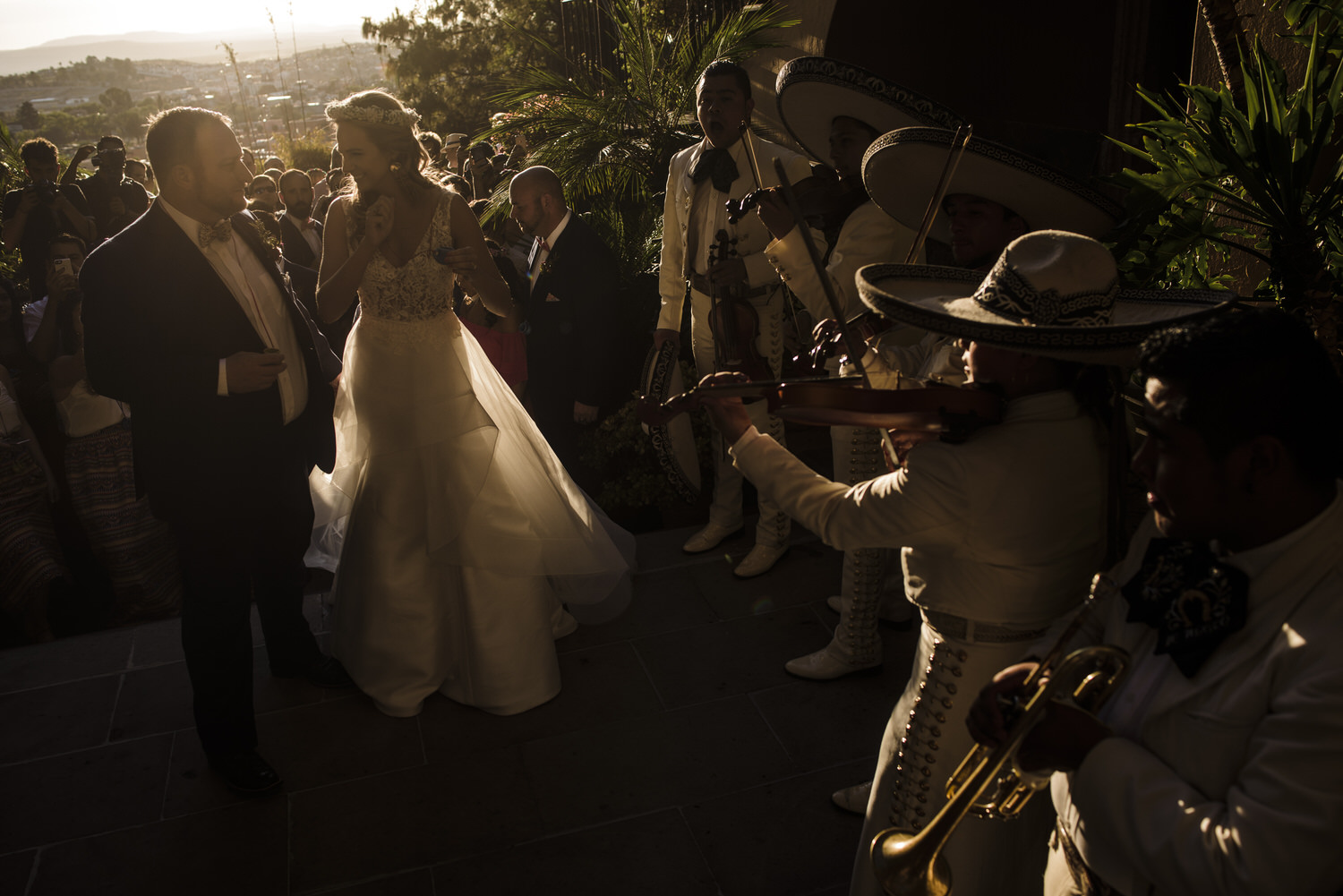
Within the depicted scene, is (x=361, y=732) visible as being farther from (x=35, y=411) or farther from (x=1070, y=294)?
(x=35, y=411)

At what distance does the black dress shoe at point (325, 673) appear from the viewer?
392 cm

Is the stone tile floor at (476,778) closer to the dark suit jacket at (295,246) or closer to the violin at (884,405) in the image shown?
the violin at (884,405)

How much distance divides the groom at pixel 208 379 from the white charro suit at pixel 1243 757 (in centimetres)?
280

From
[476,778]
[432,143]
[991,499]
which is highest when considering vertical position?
[432,143]

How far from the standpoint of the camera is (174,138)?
304 centimetres

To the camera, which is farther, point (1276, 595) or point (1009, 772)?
point (1009, 772)

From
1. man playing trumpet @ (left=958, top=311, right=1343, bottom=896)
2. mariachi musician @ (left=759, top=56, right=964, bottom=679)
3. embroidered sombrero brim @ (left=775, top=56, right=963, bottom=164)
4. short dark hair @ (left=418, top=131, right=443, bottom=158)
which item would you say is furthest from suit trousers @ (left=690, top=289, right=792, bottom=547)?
short dark hair @ (left=418, top=131, right=443, bottom=158)

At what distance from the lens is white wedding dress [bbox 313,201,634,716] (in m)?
3.58

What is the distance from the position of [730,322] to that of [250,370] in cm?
219

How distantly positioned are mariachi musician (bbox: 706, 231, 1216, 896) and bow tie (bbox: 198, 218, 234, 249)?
200cm

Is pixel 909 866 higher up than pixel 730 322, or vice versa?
pixel 730 322

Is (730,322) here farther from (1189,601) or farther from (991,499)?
(1189,601)

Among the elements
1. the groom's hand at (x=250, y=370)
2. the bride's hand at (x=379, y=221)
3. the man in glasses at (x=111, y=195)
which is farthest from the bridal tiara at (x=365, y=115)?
the man in glasses at (x=111, y=195)

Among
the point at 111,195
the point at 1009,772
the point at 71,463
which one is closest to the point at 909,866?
the point at 1009,772
